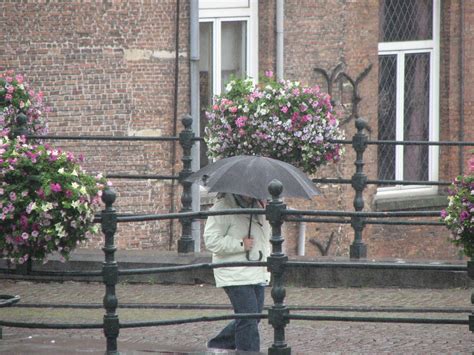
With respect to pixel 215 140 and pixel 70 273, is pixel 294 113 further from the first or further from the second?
pixel 70 273

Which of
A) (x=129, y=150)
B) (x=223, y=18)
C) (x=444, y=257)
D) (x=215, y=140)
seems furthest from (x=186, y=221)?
(x=444, y=257)

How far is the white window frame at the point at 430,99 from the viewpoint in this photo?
18031mm

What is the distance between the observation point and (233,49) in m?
16.8

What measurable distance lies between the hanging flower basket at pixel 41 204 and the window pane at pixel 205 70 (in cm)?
765

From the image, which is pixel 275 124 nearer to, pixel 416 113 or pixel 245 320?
pixel 245 320

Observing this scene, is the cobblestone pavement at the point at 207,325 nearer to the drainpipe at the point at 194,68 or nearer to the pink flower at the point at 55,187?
the pink flower at the point at 55,187

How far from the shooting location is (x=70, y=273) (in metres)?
8.74

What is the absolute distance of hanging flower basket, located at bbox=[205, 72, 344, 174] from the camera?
12.1 m

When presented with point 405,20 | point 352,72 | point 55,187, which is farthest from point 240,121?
point 405,20

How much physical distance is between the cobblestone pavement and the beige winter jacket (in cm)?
54

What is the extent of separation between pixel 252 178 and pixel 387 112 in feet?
30.7

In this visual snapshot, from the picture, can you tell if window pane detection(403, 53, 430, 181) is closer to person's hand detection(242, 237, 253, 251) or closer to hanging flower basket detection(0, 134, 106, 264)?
person's hand detection(242, 237, 253, 251)

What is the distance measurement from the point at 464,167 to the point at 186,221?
22.0 ft

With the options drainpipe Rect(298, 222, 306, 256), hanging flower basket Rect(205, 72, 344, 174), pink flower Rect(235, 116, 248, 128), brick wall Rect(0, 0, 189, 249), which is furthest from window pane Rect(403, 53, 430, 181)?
pink flower Rect(235, 116, 248, 128)
